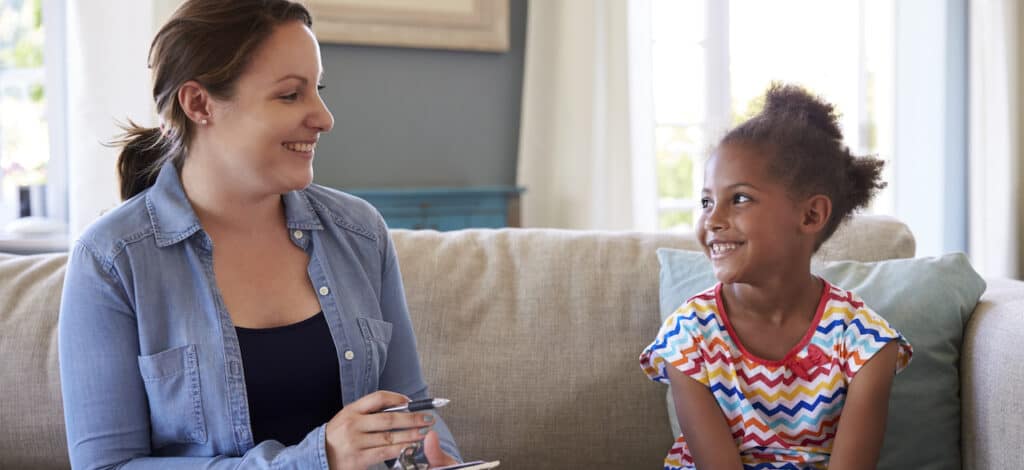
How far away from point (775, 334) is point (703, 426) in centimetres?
20

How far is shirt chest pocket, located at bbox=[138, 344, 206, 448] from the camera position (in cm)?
128

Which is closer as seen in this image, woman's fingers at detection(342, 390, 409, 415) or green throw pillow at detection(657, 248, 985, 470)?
woman's fingers at detection(342, 390, 409, 415)

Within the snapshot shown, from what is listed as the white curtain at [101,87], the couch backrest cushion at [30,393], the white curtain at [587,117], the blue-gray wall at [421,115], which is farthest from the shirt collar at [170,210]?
the white curtain at [587,117]

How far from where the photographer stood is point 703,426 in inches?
58.9

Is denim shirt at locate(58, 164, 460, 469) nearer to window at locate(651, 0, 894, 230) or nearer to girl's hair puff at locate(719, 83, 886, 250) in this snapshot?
girl's hair puff at locate(719, 83, 886, 250)

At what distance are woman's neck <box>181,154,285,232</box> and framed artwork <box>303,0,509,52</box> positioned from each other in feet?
7.09

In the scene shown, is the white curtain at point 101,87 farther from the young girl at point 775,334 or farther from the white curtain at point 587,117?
the young girl at point 775,334

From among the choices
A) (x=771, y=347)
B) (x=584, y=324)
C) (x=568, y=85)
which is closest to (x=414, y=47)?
(x=568, y=85)

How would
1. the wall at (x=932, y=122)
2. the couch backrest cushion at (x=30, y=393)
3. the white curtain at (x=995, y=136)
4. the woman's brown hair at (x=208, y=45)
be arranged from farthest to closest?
the wall at (x=932, y=122) < the white curtain at (x=995, y=136) < the couch backrest cushion at (x=30, y=393) < the woman's brown hair at (x=208, y=45)

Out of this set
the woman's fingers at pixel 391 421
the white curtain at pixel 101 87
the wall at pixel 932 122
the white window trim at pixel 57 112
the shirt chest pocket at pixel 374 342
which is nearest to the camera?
the woman's fingers at pixel 391 421

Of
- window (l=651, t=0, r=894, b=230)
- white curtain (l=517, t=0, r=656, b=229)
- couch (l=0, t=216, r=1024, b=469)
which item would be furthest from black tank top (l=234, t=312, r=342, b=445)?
window (l=651, t=0, r=894, b=230)

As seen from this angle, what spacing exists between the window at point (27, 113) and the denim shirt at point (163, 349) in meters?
2.40

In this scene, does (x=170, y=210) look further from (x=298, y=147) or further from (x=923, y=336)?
(x=923, y=336)

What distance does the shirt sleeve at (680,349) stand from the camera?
5.03 feet
